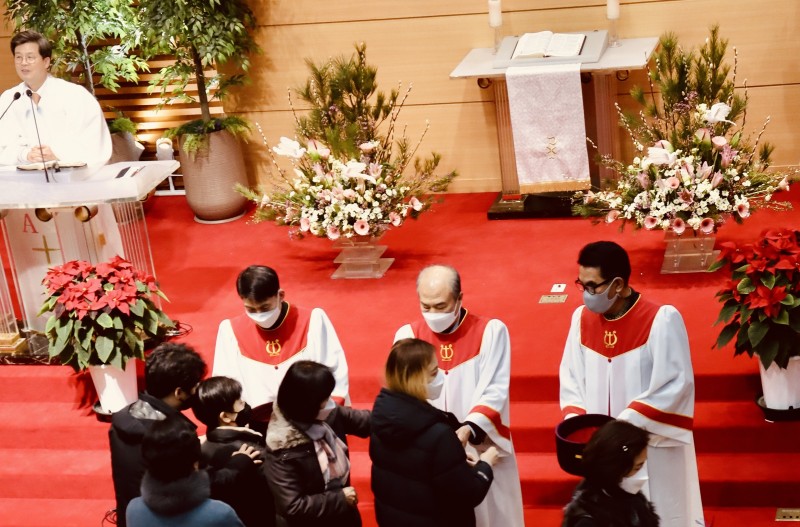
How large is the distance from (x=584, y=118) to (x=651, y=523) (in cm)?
520

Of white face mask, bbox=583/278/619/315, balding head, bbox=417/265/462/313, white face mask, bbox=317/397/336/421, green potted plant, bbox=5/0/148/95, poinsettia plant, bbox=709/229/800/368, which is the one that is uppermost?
green potted plant, bbox=5/0/148/95

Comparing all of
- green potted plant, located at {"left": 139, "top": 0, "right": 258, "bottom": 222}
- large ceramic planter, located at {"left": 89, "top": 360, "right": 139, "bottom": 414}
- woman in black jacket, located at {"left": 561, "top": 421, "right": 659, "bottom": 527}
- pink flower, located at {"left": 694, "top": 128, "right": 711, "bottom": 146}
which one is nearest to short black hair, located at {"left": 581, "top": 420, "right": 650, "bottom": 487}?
woman in black jacket, located at {"left": 561, "top": 421, "right": 659, "bottom": 527}

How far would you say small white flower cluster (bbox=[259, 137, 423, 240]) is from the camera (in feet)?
24.9

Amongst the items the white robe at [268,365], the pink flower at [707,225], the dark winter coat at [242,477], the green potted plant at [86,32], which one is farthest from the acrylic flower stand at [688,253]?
the green potted plant at [86,32]

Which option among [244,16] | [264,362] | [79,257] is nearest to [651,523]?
[264,362]

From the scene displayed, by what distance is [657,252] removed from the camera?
7.72 m

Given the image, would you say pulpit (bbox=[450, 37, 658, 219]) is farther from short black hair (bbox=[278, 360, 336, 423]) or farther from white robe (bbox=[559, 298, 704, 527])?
short black hair (bbox=[278, 360, 336, 423])

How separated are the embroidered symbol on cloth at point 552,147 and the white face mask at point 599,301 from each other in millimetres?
3779

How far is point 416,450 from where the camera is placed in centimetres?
404

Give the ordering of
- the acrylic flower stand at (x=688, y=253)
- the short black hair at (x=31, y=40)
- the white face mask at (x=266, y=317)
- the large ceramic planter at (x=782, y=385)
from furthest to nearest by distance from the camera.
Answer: the acrylic flower stand at (x=688, y=253)
the short black hair at (x=31, y=40)
the large ceramic planter at (x=782, y=385)
the white face mask at (x=266, y=317)

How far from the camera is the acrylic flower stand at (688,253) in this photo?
7312mm

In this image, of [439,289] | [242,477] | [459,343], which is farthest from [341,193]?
[242,477]

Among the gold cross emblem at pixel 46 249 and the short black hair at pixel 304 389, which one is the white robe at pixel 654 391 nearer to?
the short black hair at pixel 304 389

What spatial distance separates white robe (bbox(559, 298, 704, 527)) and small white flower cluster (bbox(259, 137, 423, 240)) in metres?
2.86
